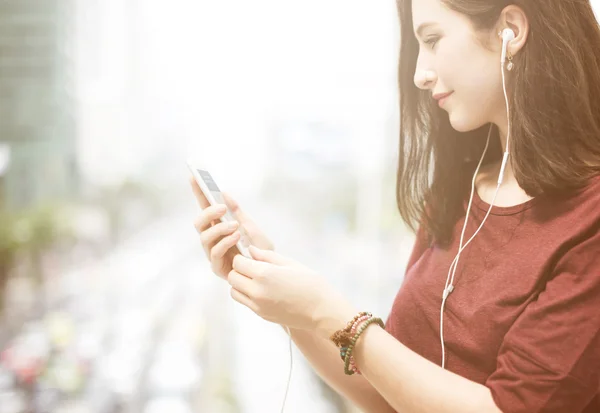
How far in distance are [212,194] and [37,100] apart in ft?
3.06

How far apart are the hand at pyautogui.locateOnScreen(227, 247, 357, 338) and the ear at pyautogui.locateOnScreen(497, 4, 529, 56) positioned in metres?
0.41

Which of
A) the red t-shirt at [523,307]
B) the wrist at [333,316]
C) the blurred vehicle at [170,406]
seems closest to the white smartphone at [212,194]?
the wrist at [333,316]

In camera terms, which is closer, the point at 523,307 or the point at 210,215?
the point at 523,307

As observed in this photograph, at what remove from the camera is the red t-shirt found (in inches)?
26.1

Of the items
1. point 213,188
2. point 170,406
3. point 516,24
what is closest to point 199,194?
point 213,188

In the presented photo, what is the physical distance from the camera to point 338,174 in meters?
1.51

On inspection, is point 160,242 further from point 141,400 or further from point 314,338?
point 314,338

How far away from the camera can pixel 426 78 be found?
32.8 inches

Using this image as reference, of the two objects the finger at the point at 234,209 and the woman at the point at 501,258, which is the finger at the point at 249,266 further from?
the finger at the point at 234,209

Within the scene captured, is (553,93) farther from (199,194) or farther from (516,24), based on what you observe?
(199,194)

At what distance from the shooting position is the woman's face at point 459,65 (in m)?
0.78

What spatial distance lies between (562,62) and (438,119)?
0.80 feet

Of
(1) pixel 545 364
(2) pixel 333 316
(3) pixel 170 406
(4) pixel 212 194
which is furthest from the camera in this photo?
(3) pixel 170 406

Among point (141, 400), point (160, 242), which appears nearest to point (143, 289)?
point (160, 242)
